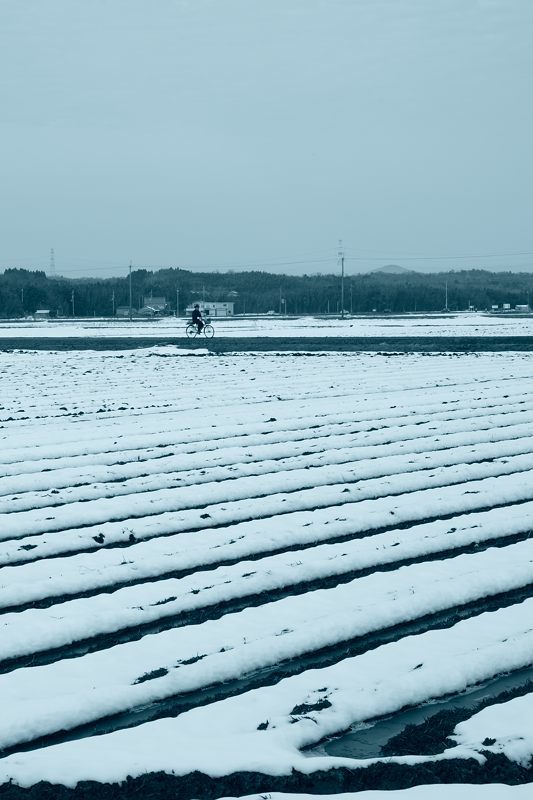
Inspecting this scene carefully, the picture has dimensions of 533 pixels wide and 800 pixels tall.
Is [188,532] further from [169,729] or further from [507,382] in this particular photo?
[507,382]

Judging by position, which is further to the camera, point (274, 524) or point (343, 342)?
point (343, 342)

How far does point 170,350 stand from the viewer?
91.2 feet

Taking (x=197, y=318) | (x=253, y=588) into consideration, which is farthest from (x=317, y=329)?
(x=253, y=588)

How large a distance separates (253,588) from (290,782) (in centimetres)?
242

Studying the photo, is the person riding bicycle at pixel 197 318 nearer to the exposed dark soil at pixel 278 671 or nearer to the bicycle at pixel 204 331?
the bicycle at pixel 204 331

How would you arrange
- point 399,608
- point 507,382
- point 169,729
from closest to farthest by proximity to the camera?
point 169,729 < point 399,608 < point 507,382

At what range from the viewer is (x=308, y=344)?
30312 mm

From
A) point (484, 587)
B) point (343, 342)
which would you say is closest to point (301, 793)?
point (484, 587)

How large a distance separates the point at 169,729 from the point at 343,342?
88.0ft

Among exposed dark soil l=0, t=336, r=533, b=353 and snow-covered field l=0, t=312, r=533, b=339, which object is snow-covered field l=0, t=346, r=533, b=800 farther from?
snow-covered field l=0, t=312, r=533, b=339

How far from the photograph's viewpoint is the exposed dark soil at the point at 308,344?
27438 mm

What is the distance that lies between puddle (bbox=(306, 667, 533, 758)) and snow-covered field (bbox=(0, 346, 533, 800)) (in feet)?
0.15

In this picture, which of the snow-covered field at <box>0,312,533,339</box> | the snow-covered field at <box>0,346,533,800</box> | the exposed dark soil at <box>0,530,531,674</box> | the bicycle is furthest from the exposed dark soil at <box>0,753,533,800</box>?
the snow-covered field at <box>0,312,533,339</box>


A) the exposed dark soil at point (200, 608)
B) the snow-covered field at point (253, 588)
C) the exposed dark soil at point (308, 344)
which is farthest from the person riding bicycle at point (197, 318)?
the exposed dark soil at point (200, 608)
